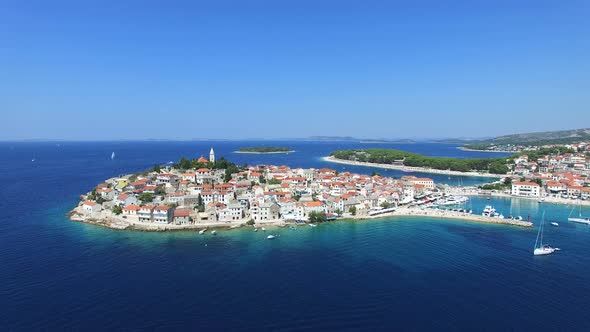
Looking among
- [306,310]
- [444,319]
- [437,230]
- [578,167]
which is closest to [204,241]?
[306,310]

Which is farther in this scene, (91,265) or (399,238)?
(399,238)

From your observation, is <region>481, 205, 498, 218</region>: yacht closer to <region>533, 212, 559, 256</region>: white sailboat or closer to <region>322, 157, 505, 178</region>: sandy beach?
<region>533, 212, 559, 256</region>: white sailboat

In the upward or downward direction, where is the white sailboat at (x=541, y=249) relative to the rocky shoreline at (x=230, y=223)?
downward

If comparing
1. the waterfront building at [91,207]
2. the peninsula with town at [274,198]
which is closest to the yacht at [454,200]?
the peninsula with town at [274,198]

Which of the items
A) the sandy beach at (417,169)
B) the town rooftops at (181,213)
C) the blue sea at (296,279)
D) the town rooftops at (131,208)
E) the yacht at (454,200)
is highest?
the town rooftops at (131,208)

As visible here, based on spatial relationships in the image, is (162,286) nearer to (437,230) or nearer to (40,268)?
(40,268)

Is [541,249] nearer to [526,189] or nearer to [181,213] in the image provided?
[526,189]

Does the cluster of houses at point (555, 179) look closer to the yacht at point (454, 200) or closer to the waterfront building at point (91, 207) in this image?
the yacht at point (454, 200)
